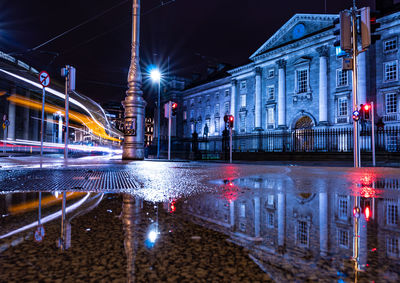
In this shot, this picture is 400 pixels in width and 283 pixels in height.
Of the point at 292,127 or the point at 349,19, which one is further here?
the point at 292,127

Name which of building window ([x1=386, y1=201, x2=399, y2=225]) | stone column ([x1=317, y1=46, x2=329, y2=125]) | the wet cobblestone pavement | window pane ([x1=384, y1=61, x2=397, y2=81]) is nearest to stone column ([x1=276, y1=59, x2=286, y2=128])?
stone column ([x1=317, y1=46, x2=329, y2=125])

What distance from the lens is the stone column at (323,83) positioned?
1289 inches

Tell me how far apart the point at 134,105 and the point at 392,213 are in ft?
44.4

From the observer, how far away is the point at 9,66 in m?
20.2

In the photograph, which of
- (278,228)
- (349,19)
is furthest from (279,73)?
(278,228)

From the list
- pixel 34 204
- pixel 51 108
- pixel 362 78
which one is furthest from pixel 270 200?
pixel 362 78

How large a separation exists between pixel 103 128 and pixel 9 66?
16.2 metres

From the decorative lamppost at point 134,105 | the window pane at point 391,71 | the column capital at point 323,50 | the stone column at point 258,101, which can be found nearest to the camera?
the decorative lamppost at point 134,105

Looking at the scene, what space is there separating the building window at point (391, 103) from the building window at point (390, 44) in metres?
4.90

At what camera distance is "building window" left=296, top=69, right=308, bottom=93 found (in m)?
36.2

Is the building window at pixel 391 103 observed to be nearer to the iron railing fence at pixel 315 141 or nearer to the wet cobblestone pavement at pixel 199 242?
the iron railing fence at pixel 315 141

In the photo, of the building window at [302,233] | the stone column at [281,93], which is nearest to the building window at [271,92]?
the stone column at [281,93]

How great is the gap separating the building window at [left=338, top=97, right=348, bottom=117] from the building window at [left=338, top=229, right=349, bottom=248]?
33.8 meters

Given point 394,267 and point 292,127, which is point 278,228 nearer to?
point 394,267
